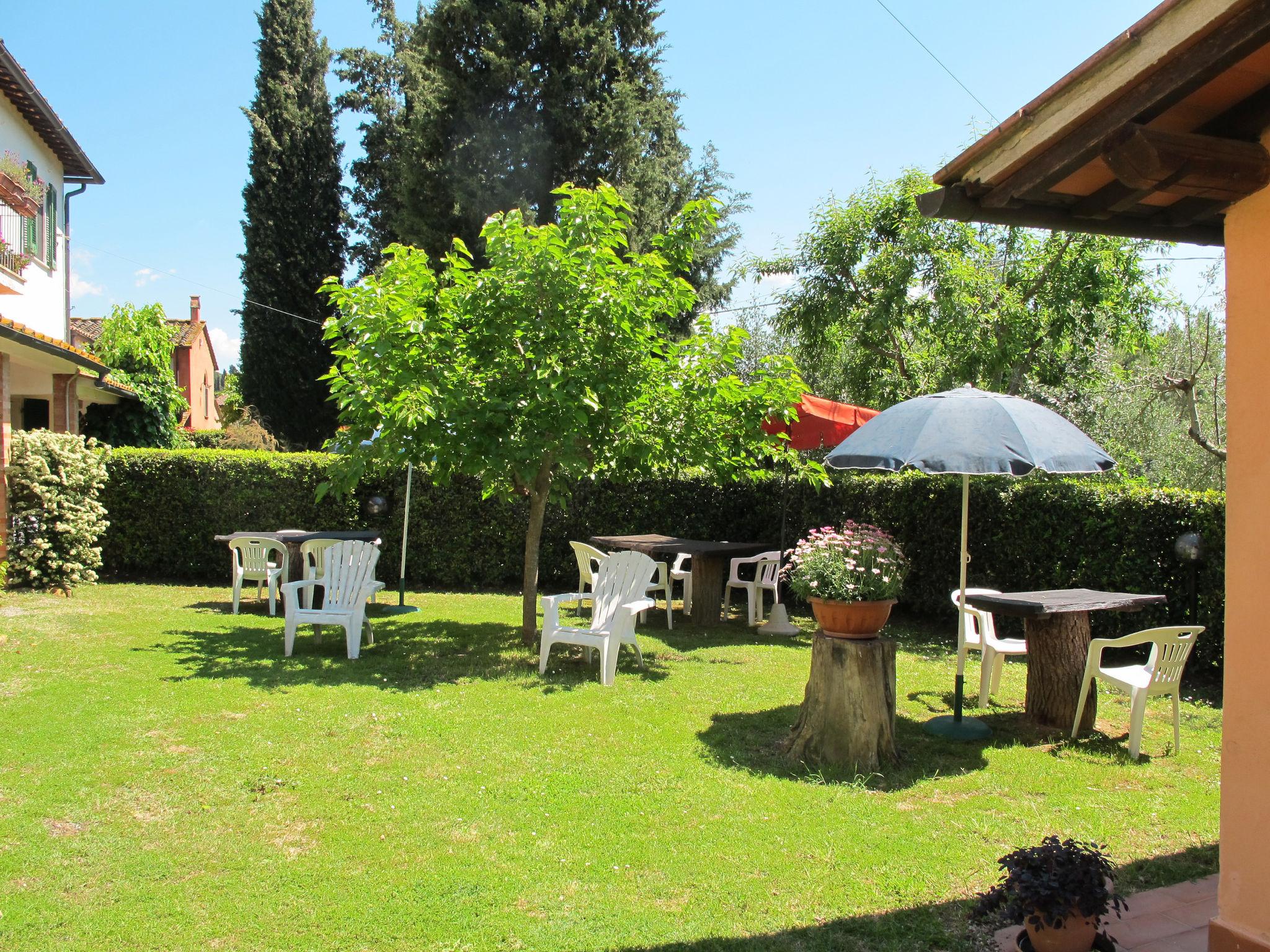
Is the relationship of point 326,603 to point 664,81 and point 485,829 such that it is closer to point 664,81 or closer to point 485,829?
point 485,829

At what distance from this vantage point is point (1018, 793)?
460cm

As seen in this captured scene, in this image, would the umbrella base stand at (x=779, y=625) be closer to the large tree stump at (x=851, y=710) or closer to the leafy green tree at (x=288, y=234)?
the large tree stump at (x=851, y=710)

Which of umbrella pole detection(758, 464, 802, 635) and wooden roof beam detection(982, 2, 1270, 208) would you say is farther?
umbrella pole detection(758, 464, 802, 635)

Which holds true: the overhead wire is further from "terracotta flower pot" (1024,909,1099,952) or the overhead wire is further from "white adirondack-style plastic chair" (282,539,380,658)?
"terracotta flower pot" (1024,909,1099,952)

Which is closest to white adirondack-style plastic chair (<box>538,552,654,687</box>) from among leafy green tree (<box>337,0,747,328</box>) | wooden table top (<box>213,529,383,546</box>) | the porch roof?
wooden table top (<box>213,529,383,546</box>)

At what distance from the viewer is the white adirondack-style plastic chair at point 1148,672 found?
5180 mm

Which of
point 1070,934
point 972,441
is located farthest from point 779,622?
point 1070,934

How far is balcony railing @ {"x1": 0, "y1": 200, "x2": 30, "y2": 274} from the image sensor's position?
12.1m

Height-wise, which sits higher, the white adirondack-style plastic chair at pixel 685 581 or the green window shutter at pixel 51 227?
the green window shutter at pixel 51 227

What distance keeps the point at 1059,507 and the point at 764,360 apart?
3.19 metres

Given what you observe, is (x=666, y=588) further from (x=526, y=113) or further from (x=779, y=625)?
(x=526, y=113)

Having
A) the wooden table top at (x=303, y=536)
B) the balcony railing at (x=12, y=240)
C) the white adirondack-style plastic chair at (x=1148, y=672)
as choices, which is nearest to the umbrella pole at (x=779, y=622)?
the white adirondack-style plastic chair at (x=1148, y=672)

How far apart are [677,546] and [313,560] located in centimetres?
400

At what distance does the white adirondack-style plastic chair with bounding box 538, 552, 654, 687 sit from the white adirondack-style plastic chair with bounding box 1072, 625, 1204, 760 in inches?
124
